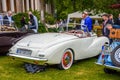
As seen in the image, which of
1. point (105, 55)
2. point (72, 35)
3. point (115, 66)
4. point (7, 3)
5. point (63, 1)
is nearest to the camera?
point (115, 66)

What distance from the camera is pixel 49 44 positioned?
7539mm

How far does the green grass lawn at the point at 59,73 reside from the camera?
7.23 m

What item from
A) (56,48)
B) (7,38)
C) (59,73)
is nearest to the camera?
(56,48)

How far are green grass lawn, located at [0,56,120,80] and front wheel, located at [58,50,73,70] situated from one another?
129 millimetres

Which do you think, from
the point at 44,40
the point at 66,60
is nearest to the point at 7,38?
the point at 44,40

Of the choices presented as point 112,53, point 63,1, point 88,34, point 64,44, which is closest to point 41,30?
point 88,34

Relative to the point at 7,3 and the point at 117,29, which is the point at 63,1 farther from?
the point at 117,29

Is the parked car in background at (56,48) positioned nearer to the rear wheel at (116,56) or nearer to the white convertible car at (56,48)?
the white convertible car at (56,48)

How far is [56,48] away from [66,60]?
66 centimetres

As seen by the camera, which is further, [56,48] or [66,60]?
[66,60]

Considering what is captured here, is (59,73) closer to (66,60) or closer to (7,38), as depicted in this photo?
(66,60)

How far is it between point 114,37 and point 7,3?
47.0 ft

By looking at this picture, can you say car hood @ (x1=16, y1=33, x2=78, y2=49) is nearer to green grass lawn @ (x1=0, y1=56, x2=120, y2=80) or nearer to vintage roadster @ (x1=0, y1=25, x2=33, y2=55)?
green grass lawn @ (x1=0, y1=56, x2=120, y2=80)

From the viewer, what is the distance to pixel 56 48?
7473 mm
